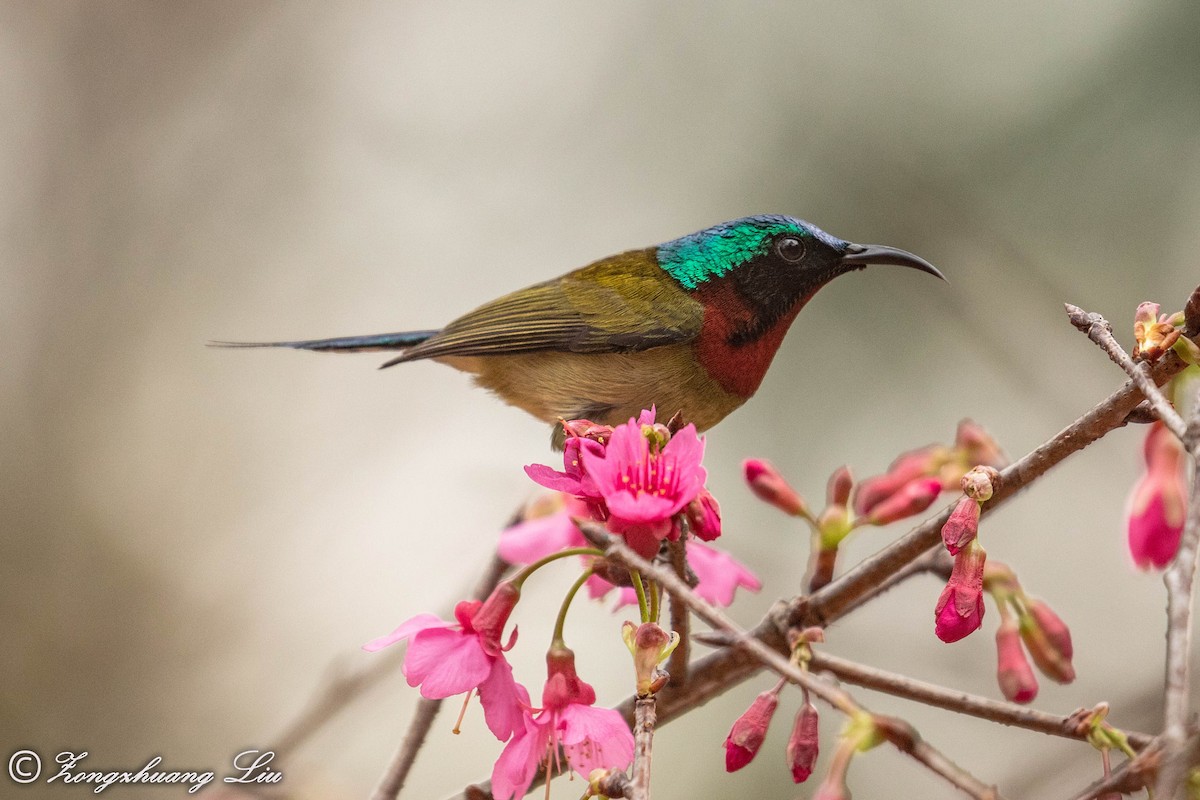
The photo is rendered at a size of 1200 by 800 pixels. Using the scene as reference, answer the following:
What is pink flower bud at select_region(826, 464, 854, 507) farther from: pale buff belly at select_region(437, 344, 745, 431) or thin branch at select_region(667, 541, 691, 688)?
pale buff belly at select_region(437, 344, 745, 431)

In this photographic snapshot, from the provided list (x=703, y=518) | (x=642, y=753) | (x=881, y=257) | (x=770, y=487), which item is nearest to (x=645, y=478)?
(x=703, y=518)

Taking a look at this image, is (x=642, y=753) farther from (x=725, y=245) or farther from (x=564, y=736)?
(x=725, y=245)

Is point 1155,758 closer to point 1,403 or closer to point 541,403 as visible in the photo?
point 541,403

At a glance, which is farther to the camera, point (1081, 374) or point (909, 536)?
point (1081, 374)

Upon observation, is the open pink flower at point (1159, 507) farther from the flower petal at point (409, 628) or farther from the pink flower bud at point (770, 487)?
the flower petal at point (409, 628)

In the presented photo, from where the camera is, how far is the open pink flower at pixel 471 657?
154 cm

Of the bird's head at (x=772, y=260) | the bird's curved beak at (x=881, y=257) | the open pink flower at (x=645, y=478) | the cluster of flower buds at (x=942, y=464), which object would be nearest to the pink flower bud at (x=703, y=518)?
the open pink flower at (x=645, y=478)

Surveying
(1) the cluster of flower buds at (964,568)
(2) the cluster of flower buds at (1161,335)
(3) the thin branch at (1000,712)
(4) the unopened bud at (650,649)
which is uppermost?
(2) the cluster of flower buds at (1161,335)

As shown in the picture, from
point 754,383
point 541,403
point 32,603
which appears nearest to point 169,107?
point 32,603

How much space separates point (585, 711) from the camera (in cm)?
152

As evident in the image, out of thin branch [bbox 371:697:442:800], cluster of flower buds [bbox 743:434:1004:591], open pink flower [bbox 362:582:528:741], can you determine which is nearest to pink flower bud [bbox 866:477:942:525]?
cluster of flower buds [bbox 743:434:1004:591]

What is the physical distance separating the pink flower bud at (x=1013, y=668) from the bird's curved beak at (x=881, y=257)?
1036mm

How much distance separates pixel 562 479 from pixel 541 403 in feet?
5.42

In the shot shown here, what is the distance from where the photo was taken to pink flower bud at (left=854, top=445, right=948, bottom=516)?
82.5 inches
